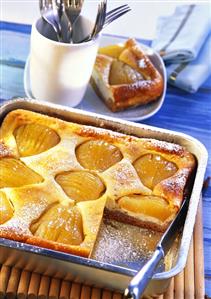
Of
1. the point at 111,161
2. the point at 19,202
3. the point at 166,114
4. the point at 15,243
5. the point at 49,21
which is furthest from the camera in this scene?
the point at 166,114

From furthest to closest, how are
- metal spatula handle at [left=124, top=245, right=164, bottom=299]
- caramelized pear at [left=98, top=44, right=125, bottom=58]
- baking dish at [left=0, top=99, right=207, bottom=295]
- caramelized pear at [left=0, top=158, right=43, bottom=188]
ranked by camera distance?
caramelized pear at [left=98, top=44, right=125, bottom=58] < caramelized pear at [left=0, top=158, right=43, bottom=188] < baking dish at [left=0, top=99, right=207, bottom=295] < metal spatula handle at [left=124, top=245, right=164, bottom=299]

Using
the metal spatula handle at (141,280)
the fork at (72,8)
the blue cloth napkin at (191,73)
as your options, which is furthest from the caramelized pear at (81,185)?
the blue cloth napkin at (191,73)

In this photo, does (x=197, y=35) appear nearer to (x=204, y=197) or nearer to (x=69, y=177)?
(x=204, y=197)

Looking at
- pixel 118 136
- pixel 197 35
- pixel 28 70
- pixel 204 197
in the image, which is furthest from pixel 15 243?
pixel 197 35

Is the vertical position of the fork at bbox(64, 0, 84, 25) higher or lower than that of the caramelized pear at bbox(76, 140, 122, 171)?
higher

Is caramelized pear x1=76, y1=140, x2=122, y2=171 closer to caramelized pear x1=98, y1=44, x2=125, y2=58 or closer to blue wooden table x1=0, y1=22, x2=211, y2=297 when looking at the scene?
blue wooden table x1=0, y1=22, x2=211, y2=297

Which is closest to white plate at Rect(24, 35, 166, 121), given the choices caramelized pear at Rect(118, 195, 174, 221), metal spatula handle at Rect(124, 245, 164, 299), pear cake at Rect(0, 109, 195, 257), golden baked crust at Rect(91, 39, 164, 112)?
golden baked crust at Rect(91, 39, 164, 112)

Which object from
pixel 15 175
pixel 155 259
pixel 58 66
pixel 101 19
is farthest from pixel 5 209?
pixel 101 19
